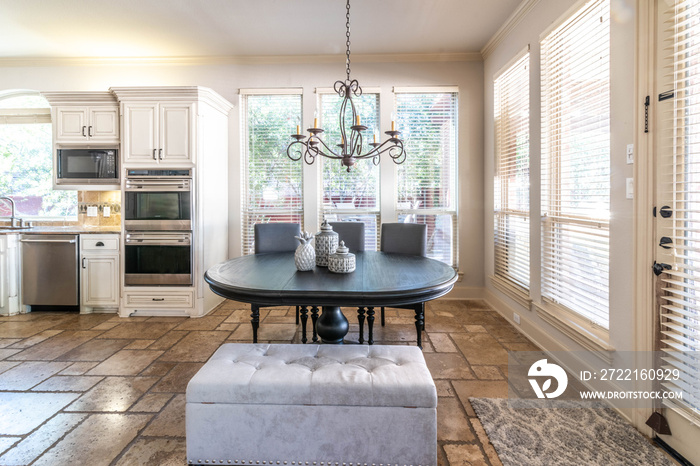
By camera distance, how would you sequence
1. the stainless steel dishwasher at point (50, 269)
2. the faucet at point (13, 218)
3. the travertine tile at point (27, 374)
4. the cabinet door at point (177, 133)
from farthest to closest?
1. the faucet at point (13, 218)
2. the stainless steel dishwasher at point (50, 269)
3. the cabinet door at point (177, 133)
4. the travertine tile at point (27, 374)

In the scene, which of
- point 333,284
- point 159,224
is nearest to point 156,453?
point 333,284

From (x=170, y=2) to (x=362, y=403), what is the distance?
3.54m

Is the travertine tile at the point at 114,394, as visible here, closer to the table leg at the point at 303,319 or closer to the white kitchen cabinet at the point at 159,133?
the table leg at the point at 303,319

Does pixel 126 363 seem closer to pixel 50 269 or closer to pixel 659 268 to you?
pixel 50 269

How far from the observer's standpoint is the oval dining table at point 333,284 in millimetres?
Result: 1678

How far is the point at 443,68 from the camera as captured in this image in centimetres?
408

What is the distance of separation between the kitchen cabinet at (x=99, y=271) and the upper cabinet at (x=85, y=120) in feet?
3.44

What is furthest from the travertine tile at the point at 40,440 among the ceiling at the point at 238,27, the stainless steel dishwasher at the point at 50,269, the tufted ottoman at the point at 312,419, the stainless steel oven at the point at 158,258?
the ceiling at the point at 238,27

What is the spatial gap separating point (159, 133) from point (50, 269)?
1.86m

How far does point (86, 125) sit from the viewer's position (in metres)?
3.66

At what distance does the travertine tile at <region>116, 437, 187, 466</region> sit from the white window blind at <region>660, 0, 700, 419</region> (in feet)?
7.56

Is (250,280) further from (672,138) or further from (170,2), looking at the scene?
(170,2)

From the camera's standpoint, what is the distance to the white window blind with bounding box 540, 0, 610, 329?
208 centimetres
